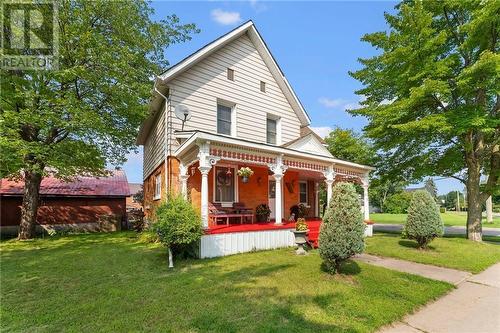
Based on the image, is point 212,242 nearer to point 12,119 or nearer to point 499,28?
point 12,119

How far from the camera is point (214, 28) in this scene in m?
14.0

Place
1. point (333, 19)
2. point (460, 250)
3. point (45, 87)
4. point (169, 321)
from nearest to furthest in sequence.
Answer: point (169, 321)
point (460, 250)
point (333, 19)
point (45, 87)

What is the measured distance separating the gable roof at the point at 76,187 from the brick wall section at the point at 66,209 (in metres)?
0.42

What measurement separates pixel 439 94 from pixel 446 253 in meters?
6.88

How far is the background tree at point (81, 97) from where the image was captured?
1170 centimetres

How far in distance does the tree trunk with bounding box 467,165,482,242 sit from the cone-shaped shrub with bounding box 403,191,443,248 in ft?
16.8

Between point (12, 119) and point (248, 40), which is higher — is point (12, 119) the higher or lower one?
the lower one

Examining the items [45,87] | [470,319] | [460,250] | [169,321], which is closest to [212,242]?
[169,321]

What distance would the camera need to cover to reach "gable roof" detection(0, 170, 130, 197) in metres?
18.3

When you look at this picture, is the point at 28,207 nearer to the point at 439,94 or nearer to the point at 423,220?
the point at 423,220

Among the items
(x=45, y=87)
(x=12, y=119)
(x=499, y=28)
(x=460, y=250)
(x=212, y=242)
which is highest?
(x=499, y=28)

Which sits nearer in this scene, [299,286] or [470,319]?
[470,319]

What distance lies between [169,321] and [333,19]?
11.4m

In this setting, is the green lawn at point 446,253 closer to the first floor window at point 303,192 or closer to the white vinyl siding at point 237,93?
the first floor window at point 303,192
